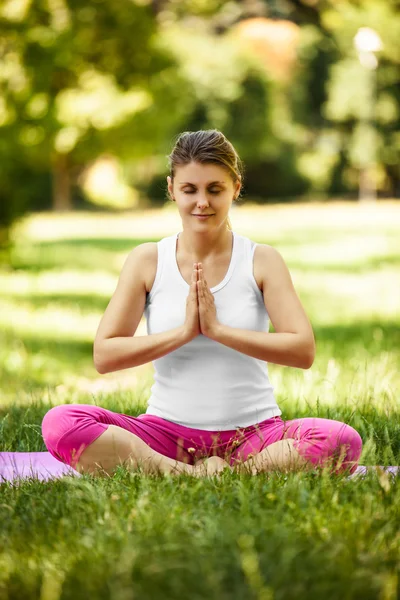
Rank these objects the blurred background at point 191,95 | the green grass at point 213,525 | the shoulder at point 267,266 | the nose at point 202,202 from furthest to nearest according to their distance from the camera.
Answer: the blurred background at point 191,95, the shoulder at point 267,266, the nose at point 202,202, the green grass at point 213,525

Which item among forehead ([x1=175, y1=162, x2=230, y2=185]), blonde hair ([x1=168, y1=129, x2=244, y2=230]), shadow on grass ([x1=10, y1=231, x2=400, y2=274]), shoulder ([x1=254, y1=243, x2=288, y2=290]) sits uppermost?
blonde hair ([x1=168, y1=129, x2=244, y2=230])

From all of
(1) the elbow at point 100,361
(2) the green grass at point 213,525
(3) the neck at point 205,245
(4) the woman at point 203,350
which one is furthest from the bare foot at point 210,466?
(3) the neck at point 205,245

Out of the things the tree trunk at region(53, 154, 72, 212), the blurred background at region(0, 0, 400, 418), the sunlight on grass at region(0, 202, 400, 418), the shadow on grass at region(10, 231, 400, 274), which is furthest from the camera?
the tree trunk at region(53, 154, 72, 212)

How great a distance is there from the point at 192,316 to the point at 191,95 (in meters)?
34.5

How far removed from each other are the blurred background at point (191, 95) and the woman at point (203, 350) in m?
7.62

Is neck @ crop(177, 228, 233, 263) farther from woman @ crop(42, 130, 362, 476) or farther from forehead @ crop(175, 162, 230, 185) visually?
forehead @ crop(175, 162, 230, 185)

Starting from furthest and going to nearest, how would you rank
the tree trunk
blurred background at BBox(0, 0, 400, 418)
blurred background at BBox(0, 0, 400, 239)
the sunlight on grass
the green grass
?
the tree trunk → blurred background at BBox(0, 0, 400, 239) → blurred background at BBox(0, 0, 400, 418) → the sunlight on grass → the green grass

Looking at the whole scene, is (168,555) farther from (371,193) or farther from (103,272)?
(371,193)

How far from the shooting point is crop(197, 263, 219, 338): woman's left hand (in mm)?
3180

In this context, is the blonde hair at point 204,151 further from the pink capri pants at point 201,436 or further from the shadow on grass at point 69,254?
the shadow on grass at point 69,254

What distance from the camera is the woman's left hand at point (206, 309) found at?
3180mm

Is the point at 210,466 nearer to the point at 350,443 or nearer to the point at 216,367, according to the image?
the point at 216,367

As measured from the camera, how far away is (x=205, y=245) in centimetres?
347

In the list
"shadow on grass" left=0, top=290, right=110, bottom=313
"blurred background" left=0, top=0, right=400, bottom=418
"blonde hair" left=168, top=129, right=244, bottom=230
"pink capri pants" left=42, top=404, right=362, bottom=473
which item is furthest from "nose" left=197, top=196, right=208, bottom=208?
"shadow on grass" left=0, top=290, right=110, bottom=313
